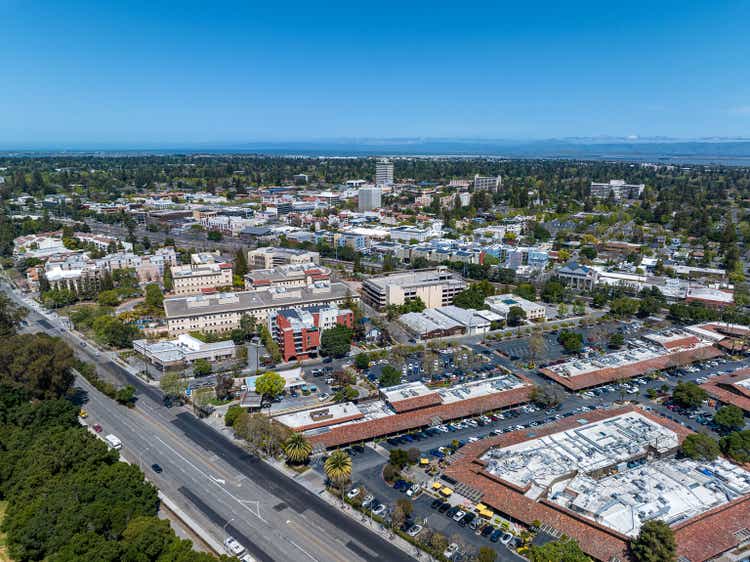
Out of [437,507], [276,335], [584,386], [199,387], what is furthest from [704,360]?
[199,387]

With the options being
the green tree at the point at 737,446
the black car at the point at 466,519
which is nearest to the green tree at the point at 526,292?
the green tree at the point at 737,446

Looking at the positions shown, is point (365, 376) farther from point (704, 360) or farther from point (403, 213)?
point (403, 213)

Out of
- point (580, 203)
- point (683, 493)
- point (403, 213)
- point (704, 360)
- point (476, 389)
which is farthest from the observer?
point (580, 203)

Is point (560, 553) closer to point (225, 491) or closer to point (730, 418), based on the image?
point (225, 491)

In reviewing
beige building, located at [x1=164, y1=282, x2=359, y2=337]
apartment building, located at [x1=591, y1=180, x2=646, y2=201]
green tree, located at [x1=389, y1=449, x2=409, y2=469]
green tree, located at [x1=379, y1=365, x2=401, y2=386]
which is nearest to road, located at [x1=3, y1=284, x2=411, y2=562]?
green tree, located at [x1=389, y1=449, x2=409, y2=469]

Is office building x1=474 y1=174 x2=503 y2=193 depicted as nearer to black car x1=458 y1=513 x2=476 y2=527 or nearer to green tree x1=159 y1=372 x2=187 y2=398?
green tree x1=159 y1=372 x2=187 y2=398

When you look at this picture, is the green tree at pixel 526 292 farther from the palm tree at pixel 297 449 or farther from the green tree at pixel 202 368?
the palm tree at pixel 297 449
